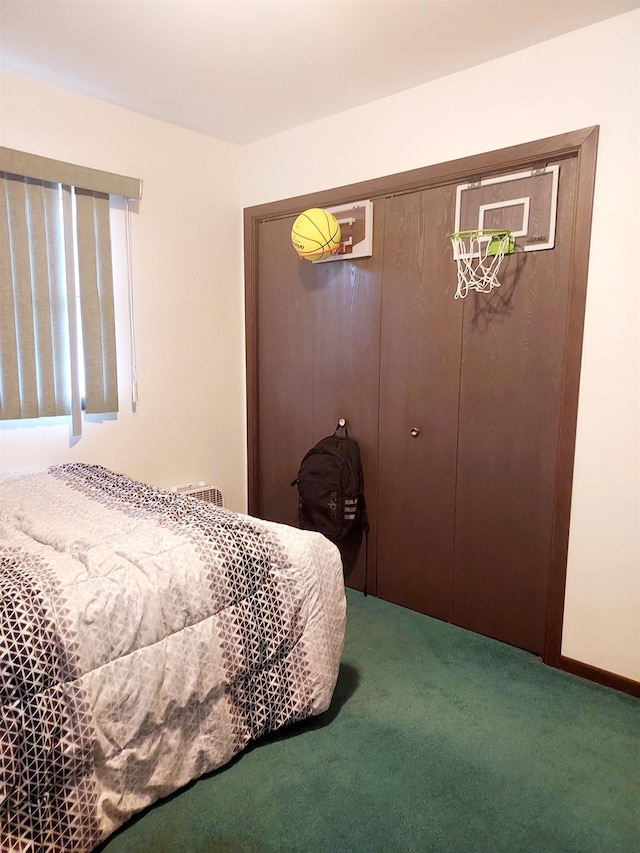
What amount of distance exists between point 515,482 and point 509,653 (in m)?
0.74

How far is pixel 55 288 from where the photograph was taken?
8.33 ft

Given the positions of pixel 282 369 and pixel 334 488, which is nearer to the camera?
pixel 334 488

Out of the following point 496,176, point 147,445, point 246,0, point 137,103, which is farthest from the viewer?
point 147,445

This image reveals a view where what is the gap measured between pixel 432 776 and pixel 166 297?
Answer: 2484mm

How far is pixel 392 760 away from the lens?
5.70 ft

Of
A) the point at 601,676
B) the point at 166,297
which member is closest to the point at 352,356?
the point at 166,297

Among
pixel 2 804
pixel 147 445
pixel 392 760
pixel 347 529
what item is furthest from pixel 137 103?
pixel 392 760

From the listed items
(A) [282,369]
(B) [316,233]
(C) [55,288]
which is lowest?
(A) [282,369]

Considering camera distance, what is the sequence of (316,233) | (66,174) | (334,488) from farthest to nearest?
(334,488)
(316,233)
(66,174)

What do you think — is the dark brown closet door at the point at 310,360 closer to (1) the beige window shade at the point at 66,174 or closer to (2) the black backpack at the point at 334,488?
(2) the black backpack at the point at 334,488

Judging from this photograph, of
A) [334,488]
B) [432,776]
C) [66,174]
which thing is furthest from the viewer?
[334,488]

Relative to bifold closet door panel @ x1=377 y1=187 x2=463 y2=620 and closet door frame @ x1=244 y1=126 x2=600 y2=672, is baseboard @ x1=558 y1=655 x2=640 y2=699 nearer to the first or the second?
closet door frame @ x1=244 y1=126 x2=600 y2=672

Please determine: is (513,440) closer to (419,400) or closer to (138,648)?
(419,400)

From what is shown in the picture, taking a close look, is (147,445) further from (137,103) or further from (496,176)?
(496,176)
